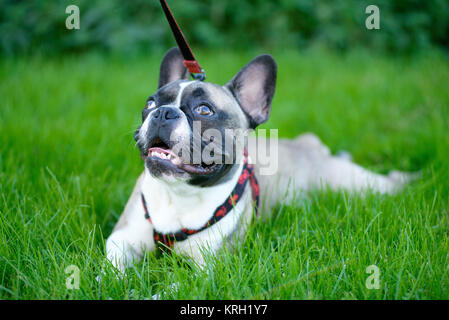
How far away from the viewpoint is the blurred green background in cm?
671

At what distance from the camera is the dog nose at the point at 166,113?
2.22m

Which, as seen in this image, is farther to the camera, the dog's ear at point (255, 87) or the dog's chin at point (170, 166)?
the dog's ear at point (255, 87)

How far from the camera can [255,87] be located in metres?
2.81

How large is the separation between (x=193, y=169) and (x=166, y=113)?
35 cm

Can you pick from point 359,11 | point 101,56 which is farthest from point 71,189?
point 359,11

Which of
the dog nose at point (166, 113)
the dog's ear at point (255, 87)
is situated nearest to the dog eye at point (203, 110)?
the dog nose at point (166, 113)

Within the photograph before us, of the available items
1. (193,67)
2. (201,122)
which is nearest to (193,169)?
(201,122)

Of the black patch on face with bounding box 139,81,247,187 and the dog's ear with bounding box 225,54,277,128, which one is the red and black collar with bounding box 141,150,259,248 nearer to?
the black patch on face with bounding box 139,81,247,187

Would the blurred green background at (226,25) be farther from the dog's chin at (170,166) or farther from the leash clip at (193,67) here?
the dog's chin at (170,166)

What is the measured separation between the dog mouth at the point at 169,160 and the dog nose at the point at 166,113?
0.14 m

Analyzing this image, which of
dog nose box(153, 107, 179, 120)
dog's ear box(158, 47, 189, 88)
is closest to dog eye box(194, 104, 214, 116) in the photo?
dog nose box(153, 107, 179, 120)

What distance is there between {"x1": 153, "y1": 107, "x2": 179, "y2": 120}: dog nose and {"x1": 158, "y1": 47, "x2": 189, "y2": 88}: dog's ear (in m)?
0.78

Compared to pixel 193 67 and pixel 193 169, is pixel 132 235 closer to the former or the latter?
pixel 193 169

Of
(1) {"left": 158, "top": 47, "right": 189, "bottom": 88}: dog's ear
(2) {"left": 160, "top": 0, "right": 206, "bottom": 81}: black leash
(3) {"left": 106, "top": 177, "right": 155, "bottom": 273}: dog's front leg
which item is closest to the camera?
(3) {"left": 106, "top": 177, "right": 155, "bottom": 273}: dog's front leg
